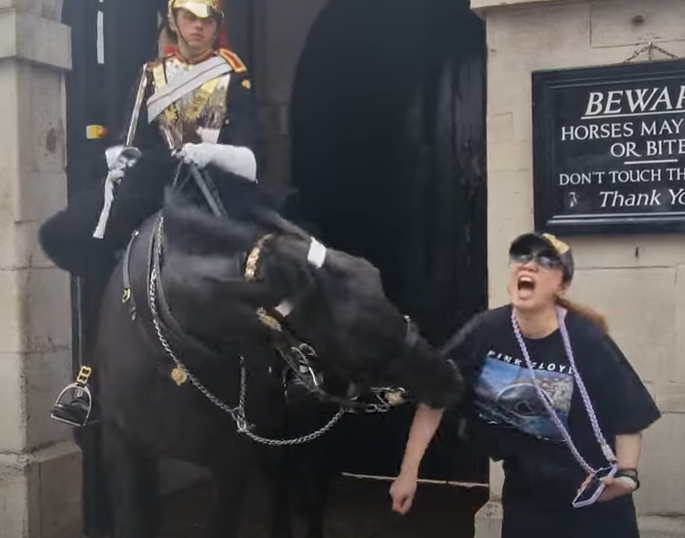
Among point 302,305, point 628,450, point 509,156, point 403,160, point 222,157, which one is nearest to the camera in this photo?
point 302,305

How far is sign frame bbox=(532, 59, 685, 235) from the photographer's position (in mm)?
4094

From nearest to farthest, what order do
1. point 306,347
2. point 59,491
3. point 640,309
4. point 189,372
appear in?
point 306,347 → point 189,372 → point 640,309 → point 59,491

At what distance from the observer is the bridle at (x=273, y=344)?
2818mm

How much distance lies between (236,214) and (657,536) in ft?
7.49

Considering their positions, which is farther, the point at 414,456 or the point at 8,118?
the point at 8,118

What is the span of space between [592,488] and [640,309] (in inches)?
52.9

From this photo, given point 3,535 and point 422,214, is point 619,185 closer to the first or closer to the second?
point 422,214

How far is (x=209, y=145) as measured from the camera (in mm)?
3520

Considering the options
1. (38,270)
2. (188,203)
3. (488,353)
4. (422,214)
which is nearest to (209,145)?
(188,203)

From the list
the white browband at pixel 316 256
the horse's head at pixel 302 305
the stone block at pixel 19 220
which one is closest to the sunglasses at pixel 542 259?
the horse's head at pixel 302 305

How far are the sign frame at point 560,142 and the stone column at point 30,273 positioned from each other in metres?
2.61

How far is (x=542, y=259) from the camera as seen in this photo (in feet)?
9.97

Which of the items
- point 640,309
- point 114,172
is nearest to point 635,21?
point 640,309

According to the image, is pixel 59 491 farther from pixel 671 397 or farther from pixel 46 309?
pixel 671 397
